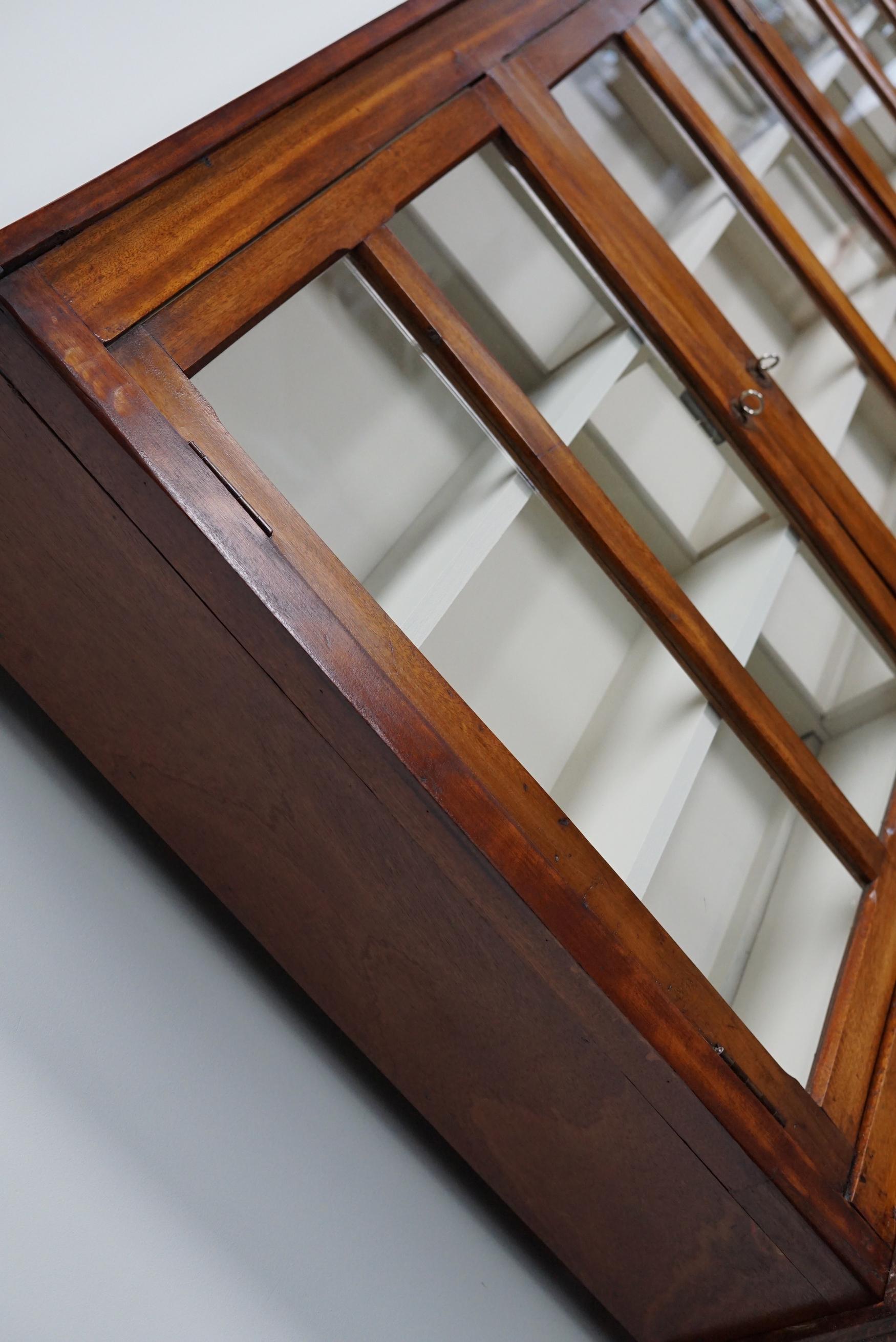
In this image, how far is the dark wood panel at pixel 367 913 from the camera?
0.50 m

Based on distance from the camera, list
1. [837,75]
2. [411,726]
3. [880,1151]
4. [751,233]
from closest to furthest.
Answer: [411,726], [880,1151], [751,233], [837,75]

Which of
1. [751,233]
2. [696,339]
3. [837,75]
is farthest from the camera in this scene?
[837,75]

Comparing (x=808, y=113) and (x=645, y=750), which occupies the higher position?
(x=808, y=113)

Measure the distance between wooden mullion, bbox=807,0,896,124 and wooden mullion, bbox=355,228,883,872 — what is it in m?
0.99

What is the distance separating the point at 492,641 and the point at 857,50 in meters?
1.19

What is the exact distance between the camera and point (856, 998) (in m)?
0.65

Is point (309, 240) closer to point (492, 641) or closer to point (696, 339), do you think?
point (492, 641)

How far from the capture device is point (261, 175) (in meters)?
0.56

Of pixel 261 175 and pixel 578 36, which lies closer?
pixel 261 175

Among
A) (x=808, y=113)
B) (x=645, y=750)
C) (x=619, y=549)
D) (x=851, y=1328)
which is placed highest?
(x=808, y=113)

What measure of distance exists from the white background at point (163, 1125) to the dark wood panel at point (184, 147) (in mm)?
186

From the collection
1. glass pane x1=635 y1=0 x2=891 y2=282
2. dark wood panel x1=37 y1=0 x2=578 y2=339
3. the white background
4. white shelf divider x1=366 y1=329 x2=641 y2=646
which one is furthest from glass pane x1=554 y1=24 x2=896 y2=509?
the white background

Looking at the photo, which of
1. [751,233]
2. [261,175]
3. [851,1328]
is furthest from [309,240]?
[851,1328]

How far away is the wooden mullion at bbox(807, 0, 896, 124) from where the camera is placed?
1.27m
